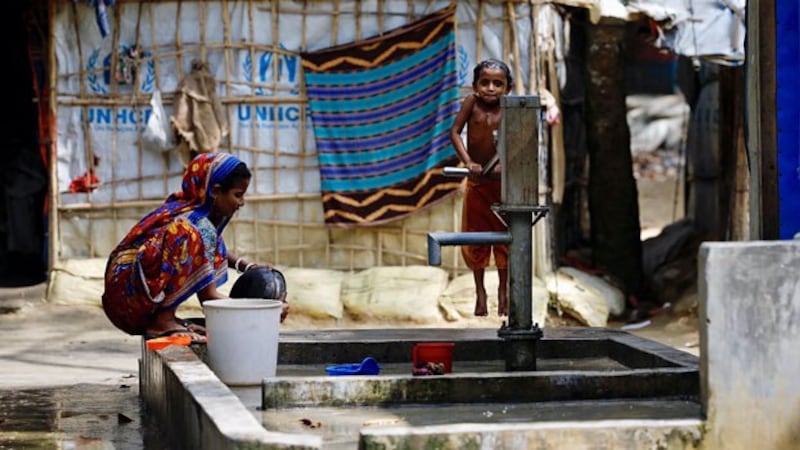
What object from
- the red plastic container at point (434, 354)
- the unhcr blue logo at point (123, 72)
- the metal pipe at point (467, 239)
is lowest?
the red plastic container at point (434, 354)

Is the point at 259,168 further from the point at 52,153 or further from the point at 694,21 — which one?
the point at 694,21

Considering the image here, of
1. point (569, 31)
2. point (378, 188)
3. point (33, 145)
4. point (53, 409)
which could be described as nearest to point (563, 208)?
point (569, 31)

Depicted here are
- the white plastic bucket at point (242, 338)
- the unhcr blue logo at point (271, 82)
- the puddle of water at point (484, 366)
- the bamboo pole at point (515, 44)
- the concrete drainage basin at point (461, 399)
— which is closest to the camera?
the concrete drainage basin at point (461, 399)

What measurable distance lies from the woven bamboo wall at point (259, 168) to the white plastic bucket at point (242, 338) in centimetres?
581

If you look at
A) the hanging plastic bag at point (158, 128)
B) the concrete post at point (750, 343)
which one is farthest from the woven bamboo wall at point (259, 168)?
the concrete post at point (750, 343)

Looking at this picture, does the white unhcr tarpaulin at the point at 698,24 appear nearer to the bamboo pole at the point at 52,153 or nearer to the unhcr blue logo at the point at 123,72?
the unhcr blue logo at the point at 123,72

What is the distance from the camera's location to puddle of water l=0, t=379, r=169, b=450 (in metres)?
5.64

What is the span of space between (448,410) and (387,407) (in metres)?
0.24

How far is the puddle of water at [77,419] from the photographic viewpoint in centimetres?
564

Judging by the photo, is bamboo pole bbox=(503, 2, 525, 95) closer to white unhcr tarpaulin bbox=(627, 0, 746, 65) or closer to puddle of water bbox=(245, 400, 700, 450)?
white unhcr tarpaulin bbox=(627, 0, 746, 65)

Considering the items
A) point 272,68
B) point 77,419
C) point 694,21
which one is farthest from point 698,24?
point 77,419

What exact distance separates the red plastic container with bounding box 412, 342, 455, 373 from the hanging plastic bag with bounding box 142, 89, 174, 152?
597 cm

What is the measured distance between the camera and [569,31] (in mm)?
13570

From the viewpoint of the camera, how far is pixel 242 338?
5809 millimetres
